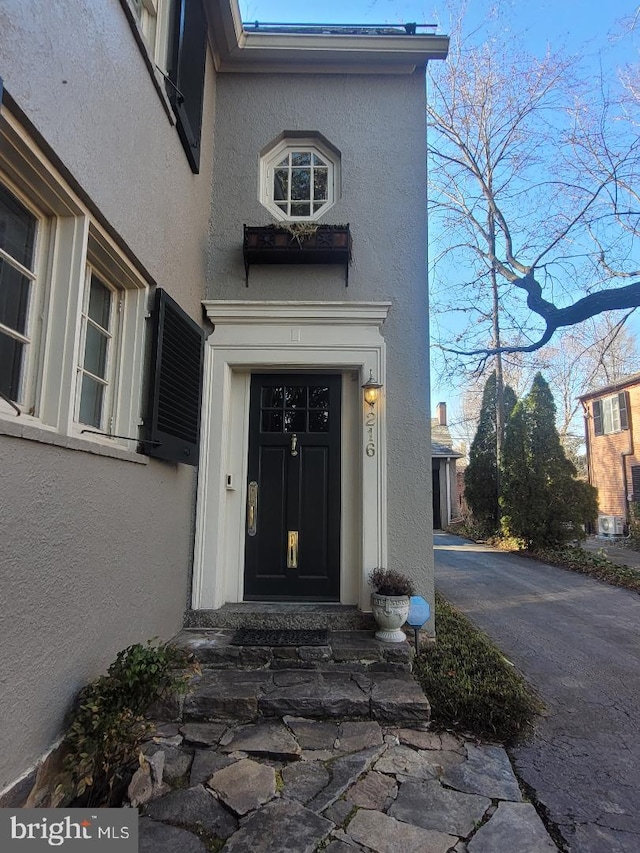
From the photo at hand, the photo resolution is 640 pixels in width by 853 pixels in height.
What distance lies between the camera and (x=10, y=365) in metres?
1.86

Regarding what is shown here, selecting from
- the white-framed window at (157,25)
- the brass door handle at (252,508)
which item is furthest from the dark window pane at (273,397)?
the white-framed window at (157,25)

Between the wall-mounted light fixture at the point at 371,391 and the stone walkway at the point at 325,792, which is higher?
the wall-mounted light fixture at the point at 371,391

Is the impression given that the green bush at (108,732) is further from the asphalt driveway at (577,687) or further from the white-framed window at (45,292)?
the asphalt driveway at (577,687)

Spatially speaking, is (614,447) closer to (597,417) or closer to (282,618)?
(597,417)

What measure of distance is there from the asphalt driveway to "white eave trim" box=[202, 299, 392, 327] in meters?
3.00

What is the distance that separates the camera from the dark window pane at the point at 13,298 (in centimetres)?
180

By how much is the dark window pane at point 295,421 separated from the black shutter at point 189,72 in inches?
81.4

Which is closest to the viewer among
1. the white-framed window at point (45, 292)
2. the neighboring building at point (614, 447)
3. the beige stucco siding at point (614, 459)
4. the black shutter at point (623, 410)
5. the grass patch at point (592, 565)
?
the white-framed window at point (45, 292)

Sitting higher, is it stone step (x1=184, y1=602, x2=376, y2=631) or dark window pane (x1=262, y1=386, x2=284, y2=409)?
dark window pane (x1=262, y1=386, x2=284, y2=409)

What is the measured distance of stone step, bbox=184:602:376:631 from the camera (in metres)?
3.32

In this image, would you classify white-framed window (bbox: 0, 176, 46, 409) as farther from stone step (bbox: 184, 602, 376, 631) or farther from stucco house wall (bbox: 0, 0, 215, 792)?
stone step (bbox: 184, 602, 376, 631)

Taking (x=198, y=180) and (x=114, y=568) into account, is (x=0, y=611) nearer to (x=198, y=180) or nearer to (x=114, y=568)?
(x=114, y=568)

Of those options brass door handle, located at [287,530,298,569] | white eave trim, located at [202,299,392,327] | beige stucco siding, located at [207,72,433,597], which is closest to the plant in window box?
beige stucco siding, located at [207,72,433,597]

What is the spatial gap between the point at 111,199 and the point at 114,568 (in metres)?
1.91
